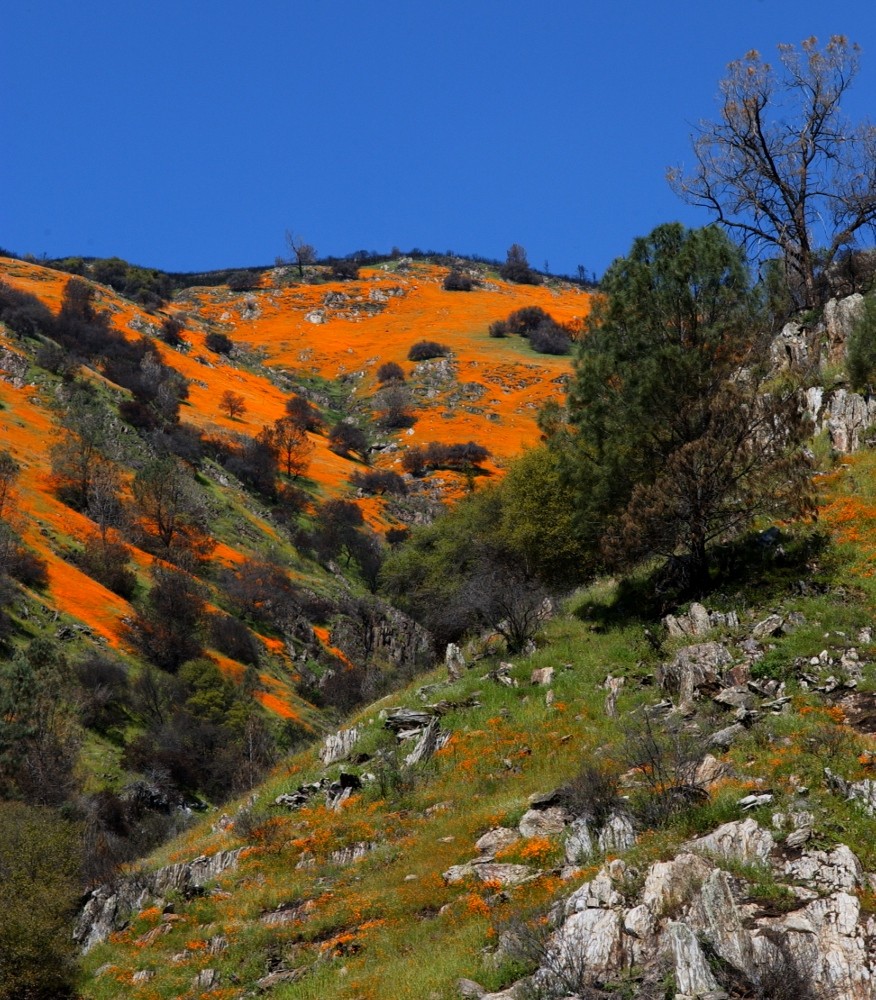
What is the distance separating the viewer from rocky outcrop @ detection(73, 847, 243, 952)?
14672mm

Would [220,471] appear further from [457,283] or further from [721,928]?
[457,283]

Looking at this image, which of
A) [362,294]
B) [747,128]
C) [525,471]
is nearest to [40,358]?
[525,471]

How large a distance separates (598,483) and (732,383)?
3.82 meters

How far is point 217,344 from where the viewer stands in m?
103

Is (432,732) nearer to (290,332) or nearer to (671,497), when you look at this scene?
(671,497)

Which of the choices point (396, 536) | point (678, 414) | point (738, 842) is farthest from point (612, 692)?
point (396, 536)

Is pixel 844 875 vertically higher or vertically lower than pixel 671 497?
lower

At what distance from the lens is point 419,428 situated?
9062 centimetres

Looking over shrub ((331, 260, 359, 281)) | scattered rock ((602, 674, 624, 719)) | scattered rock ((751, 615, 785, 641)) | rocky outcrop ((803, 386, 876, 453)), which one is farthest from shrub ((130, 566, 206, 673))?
shrub ((331, 260, 359, 281))

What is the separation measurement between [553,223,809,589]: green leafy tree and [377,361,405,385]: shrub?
264 ft

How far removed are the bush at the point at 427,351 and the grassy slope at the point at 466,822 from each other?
8802 centimetres

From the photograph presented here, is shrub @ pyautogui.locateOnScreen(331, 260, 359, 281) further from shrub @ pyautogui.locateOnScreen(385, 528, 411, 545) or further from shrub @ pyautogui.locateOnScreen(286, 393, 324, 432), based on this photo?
shrub @ pyautogui.locateOnScreen(385, 528, 411, 545)

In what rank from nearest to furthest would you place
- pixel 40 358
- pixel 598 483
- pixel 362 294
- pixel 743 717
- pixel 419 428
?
pixel 743 717
pixel 598 483
pixel 40 358
pixel 419 428
pixel 362 294

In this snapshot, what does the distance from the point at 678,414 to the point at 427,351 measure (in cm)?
8787
